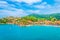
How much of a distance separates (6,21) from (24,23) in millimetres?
6631

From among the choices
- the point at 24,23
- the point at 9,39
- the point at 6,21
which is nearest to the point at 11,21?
the point at 6,21

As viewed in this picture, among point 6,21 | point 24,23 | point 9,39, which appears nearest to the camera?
point 9,39

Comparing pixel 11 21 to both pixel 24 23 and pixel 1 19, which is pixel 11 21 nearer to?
pixel 1 19

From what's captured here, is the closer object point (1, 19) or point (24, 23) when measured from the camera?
point (24, 23)

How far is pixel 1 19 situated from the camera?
2970 cm

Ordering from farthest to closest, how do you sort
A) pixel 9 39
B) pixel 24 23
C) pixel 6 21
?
pixel 6 21 → pixel 24 23 → pixel 9 39

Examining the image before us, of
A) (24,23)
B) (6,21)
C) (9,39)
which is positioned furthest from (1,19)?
(9,39)

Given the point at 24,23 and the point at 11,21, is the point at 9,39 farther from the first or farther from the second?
the point at 11,21

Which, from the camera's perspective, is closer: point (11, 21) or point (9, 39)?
point (9, 39)

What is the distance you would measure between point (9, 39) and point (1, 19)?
20.8m

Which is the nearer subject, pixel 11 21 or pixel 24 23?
pixel 24 23

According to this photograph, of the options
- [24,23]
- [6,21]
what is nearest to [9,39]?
[24,23]

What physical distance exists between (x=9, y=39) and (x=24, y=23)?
14.8m

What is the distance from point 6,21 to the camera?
2961cm
